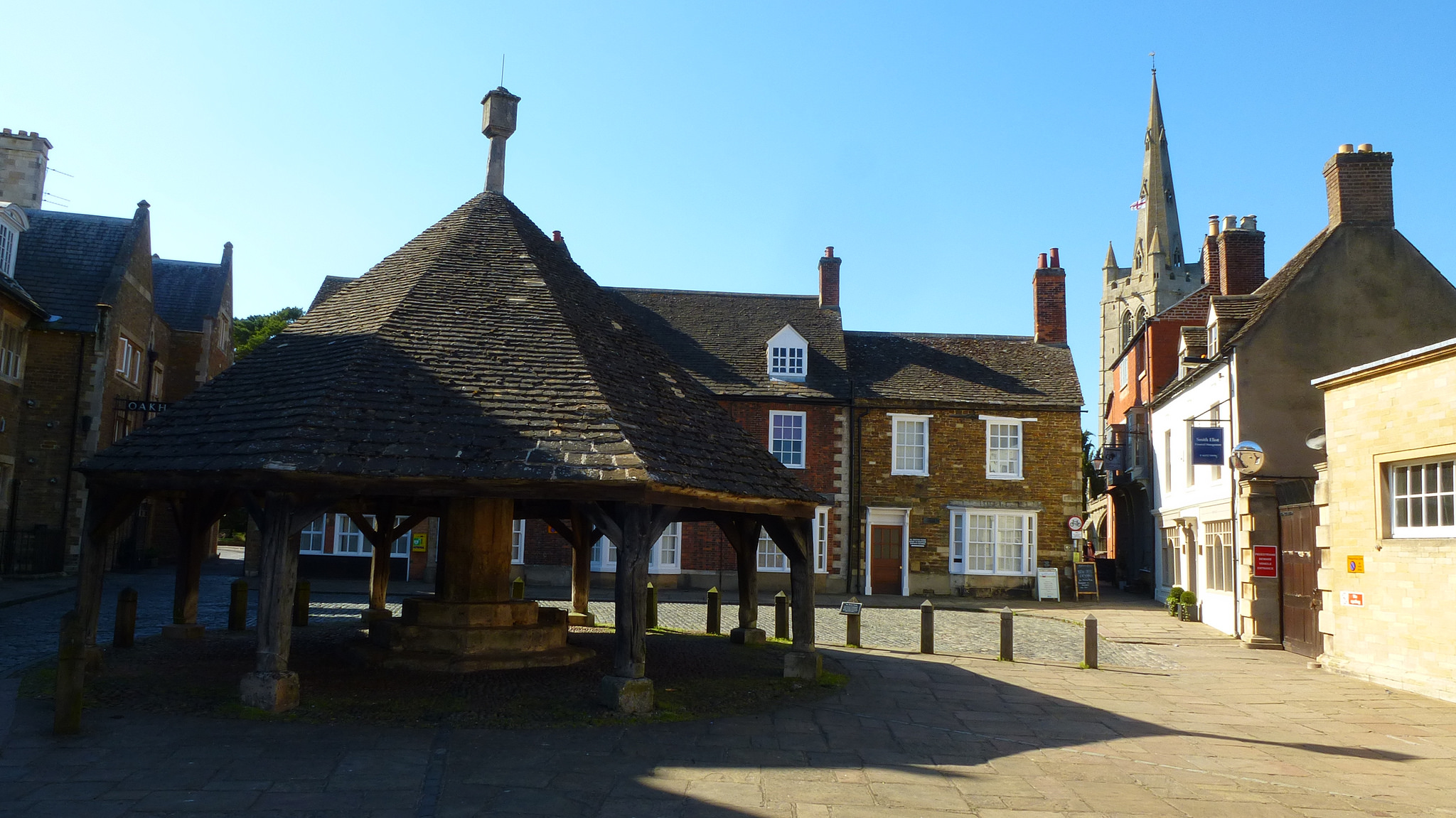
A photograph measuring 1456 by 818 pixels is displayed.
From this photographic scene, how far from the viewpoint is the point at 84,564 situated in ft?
35.4

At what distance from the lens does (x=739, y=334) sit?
102 ft

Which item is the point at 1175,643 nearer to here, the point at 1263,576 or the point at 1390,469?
the point at 1263,576

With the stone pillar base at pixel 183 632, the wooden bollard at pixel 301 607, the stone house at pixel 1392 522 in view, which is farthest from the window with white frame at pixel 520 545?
the stone house at pixel 1392 522

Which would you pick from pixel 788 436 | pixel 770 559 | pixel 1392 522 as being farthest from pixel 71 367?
pixel 1392 522

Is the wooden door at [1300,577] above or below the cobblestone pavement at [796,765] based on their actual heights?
above

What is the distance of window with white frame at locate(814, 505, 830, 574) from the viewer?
1093 inches

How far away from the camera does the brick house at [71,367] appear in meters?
23.6

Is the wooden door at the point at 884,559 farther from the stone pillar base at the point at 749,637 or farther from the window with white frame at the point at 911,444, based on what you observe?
the stone pillar base at the point at 749,637

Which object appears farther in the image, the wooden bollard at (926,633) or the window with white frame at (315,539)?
the window with white frame at (315,539)

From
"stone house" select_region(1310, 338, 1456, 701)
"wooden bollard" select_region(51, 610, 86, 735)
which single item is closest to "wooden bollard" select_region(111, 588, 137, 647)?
"wooden bollard" select_region(51, 610, 86, 735)

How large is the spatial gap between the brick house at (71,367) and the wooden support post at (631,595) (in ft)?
63.9

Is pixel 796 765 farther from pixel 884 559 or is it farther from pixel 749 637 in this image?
pixel 884 559

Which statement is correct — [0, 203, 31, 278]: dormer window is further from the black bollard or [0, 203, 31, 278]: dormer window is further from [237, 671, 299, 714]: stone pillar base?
[237, 671, 299, 714]: stone pillar base

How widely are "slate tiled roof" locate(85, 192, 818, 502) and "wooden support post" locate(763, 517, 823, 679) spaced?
50 cm
